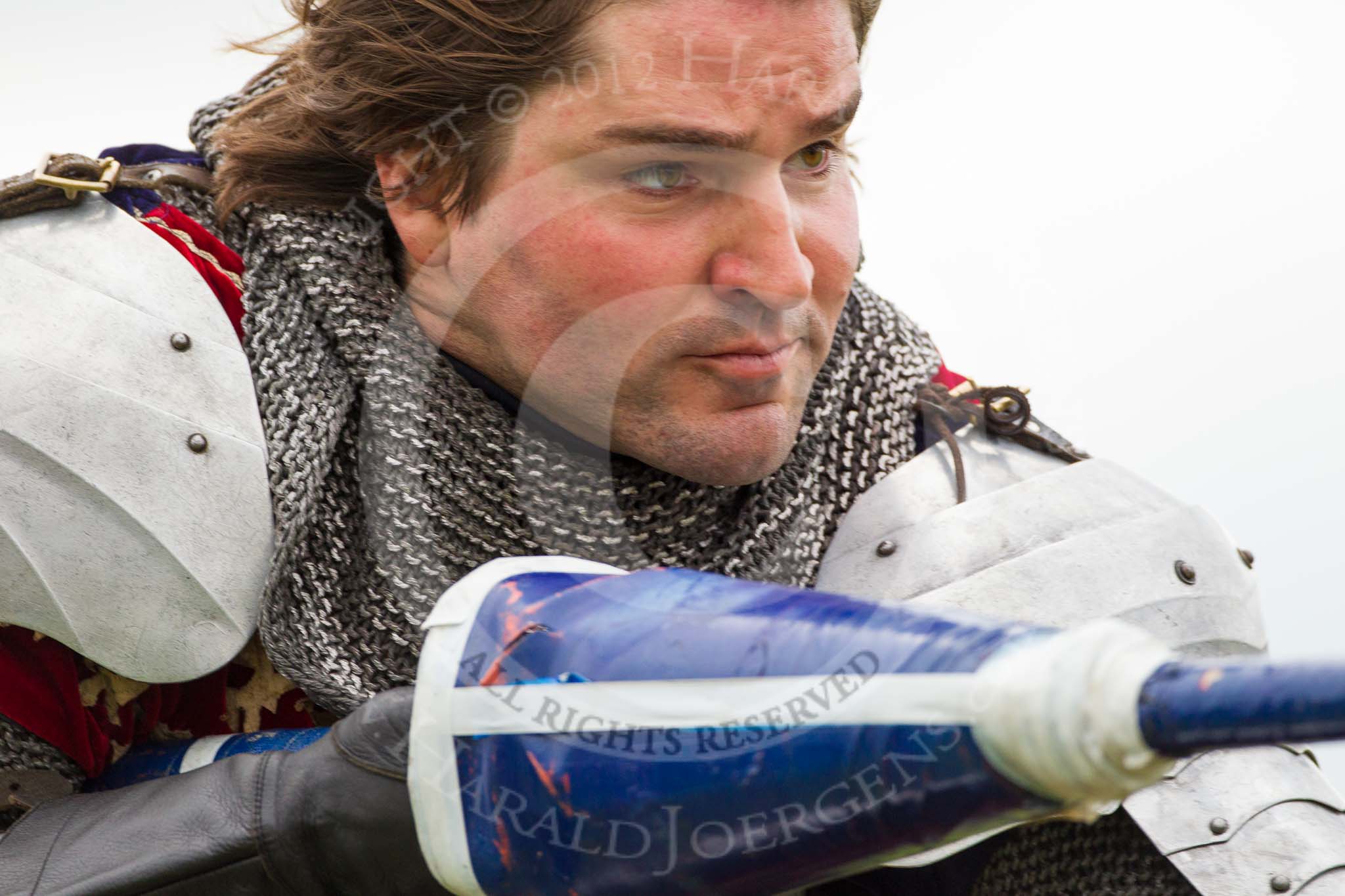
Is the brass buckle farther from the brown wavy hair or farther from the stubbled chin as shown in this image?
Result: the stubbled chin

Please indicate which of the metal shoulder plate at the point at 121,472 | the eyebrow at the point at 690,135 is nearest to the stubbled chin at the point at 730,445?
the eyebrow at the point at 690,135

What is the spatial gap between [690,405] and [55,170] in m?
0.62

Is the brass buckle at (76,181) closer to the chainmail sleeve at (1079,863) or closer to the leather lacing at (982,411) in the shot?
the leather lacing at (982,411)

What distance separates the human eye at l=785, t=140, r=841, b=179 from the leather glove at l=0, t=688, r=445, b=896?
60 centimetres

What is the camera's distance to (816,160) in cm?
149

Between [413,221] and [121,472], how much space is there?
1.23ft

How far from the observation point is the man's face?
1.39m

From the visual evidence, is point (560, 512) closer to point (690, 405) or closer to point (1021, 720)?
point (690, 405)

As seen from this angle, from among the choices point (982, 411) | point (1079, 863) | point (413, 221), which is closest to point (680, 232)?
point (413, 221)

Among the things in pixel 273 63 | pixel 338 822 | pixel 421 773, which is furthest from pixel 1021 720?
pixel 273 63

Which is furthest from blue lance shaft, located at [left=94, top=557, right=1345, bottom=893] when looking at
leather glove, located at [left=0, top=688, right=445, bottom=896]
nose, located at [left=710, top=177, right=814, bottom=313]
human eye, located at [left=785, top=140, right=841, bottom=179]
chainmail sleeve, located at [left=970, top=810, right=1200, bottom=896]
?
chainmail sleeve, located at [left=970, top=810, right=1200, bottom=896]

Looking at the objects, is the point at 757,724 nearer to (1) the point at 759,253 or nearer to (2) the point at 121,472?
(1) the point at 759,253

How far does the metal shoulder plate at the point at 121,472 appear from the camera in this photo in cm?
136

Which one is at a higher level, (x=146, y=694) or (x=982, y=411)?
(x=982, y=411)
